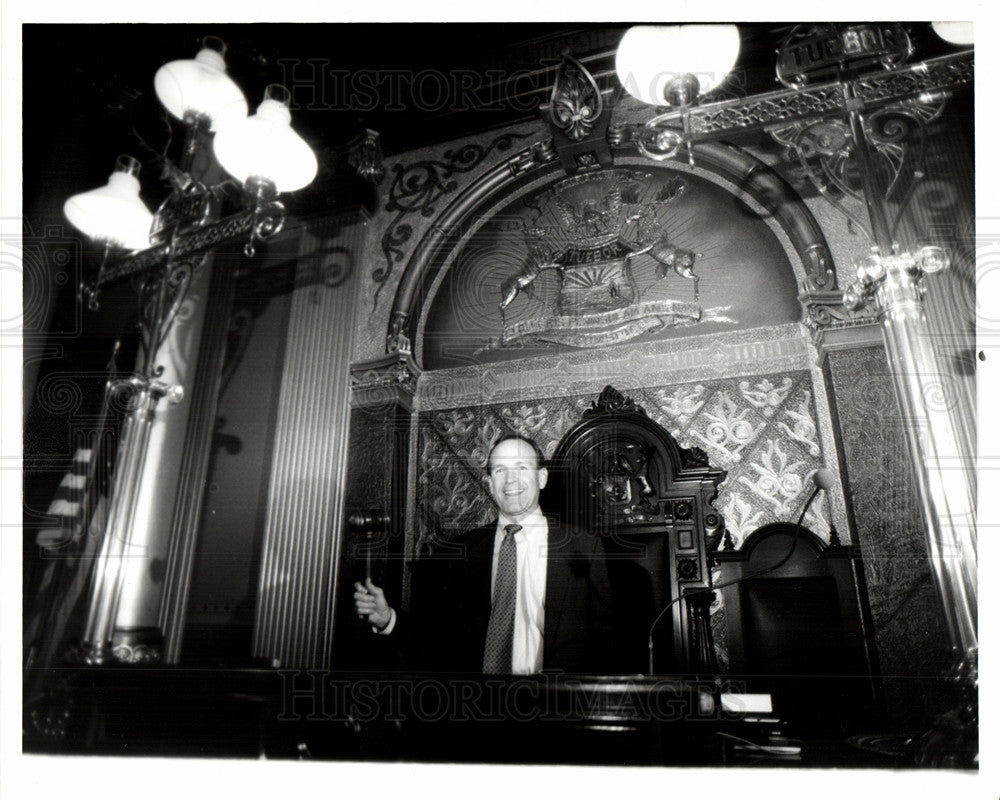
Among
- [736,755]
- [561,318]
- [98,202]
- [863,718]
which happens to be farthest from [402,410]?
[863,718]

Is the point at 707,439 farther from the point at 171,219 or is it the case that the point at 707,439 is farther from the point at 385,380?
the point at 171,219

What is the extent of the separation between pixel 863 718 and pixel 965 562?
62cm

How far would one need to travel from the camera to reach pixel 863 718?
7.54 ft

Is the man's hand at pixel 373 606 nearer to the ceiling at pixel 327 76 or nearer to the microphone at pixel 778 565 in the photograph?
the microphone at pixel 778 565

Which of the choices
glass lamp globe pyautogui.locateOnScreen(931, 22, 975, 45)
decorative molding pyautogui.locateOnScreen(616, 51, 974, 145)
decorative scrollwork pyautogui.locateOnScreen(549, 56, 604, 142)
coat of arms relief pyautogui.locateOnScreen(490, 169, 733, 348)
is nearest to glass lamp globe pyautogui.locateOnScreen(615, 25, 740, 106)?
decorative molding pyautogui.locateOnScreen(616, 51, 974, 145)

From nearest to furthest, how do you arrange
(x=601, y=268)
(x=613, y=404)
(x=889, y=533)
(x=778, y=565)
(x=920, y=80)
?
(x=778, y=565)
(x=889, y=533)
(x=920, y=80)
(x=613, y=404)
(x=601, y=268)

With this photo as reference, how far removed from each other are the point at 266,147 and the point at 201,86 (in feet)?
2.27

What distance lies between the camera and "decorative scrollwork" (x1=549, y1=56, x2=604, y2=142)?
3184 mm

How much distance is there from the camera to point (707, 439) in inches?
114

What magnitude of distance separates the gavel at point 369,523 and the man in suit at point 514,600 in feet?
1.01

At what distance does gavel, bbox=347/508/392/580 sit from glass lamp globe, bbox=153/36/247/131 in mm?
1857

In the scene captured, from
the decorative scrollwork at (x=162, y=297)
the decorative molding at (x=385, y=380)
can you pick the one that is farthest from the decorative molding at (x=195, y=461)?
the decorative molding at (x=385, y=380)

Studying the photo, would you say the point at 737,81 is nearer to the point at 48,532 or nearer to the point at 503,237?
the point at 503,237

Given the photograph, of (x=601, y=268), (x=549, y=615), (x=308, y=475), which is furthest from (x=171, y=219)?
(x=549, y=615)
